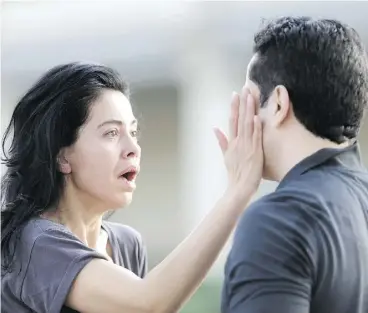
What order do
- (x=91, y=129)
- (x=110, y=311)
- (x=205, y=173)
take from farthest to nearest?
(x=205, y=173) → (x=91, y=129) → (x=110, y=311)

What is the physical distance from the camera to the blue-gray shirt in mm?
966

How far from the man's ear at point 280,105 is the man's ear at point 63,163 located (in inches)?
20.4

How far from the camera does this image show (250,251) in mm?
980

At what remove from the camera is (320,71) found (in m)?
1.08

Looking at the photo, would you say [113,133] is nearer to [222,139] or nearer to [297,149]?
[222,139]

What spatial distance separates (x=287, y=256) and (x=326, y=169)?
0.53 feet

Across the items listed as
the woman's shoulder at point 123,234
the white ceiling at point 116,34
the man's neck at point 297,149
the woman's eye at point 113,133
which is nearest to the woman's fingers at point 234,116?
the man's neck at point 297,149

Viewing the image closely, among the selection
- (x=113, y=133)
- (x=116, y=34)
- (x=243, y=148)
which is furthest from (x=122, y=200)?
(x=116, y=34)

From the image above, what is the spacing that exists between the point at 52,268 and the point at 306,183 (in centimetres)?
53

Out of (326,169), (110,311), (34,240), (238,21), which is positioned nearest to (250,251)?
(326,169)

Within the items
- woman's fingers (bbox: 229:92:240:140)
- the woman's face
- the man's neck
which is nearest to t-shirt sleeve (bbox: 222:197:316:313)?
the man's neck

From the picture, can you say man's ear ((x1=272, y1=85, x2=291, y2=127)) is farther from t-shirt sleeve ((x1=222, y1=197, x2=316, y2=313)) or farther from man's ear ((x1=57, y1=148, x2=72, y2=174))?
man's ear ((x1=57, y1=148, x2=72, y2=174))

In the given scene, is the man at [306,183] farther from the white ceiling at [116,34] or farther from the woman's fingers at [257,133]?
the white ceiling at [116,34]

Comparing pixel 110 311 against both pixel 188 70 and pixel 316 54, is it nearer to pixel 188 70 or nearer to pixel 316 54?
pixel 316 54
